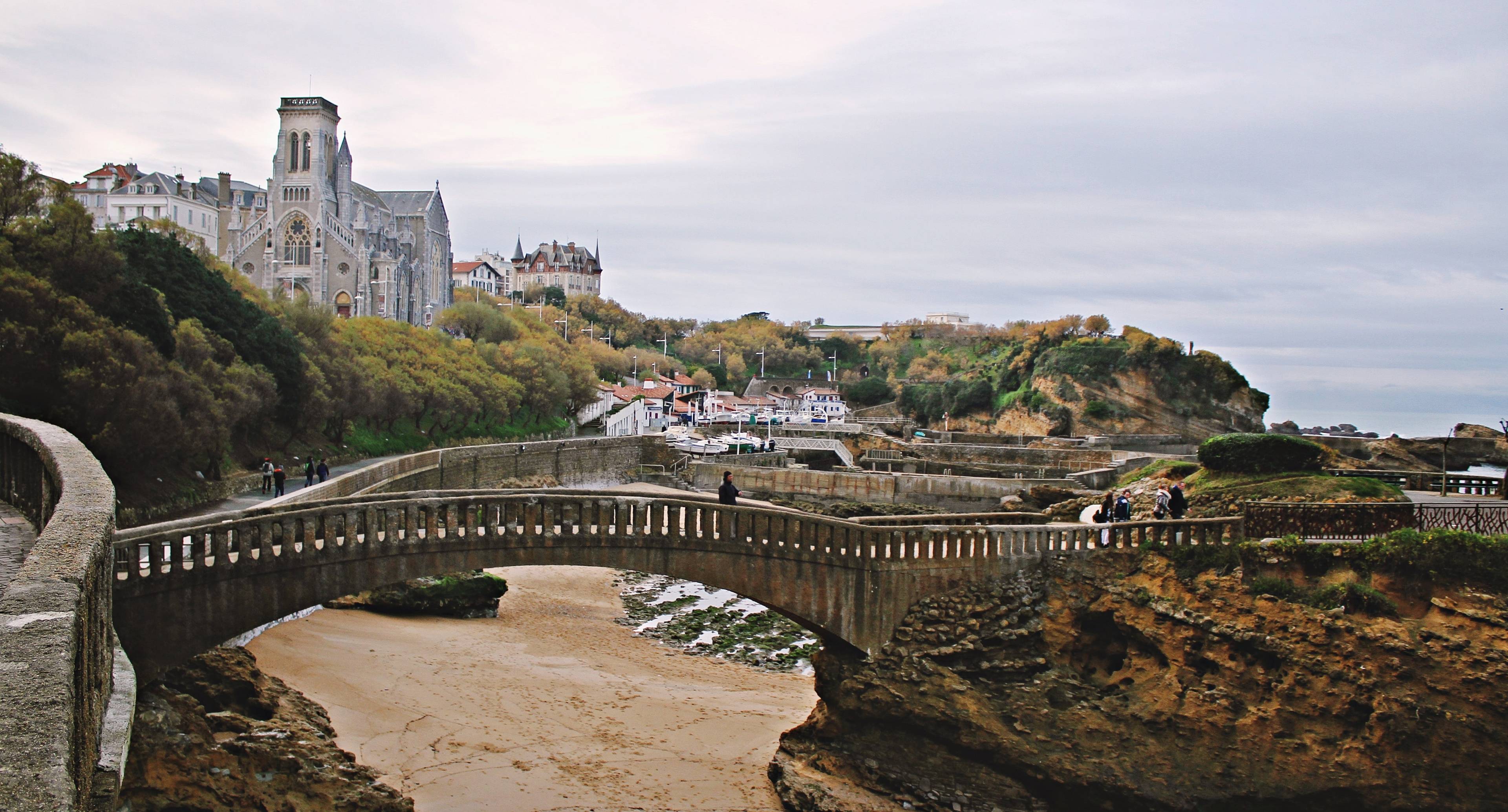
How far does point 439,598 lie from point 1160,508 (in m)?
15.6

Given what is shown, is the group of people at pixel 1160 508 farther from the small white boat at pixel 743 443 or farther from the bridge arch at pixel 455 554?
the small white boat at pixel 743 443

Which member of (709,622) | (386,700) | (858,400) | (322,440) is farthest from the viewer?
(858,400)

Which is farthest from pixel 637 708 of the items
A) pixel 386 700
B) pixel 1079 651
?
pixel 1079 651

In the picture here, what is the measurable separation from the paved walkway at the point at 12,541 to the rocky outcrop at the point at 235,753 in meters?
1.91

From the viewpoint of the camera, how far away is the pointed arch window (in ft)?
251

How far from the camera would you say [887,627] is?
1403 centimetres

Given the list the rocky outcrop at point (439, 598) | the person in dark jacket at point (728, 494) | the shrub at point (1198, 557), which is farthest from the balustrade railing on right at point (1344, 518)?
the rocky outcrop at point (439, 598)

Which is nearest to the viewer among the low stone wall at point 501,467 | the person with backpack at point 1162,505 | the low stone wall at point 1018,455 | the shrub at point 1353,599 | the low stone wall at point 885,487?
the shrub at point 1353,599

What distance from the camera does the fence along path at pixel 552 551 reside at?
9.95 m

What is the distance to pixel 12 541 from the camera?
8.70 metres

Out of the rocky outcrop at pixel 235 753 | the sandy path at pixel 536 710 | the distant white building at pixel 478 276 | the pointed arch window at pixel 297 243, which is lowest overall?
the sandy path at pixel 536 710

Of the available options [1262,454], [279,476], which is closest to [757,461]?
A: [279,476]

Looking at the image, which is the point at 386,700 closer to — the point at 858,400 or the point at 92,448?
the point at 92,448

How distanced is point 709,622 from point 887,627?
35.8 ft
